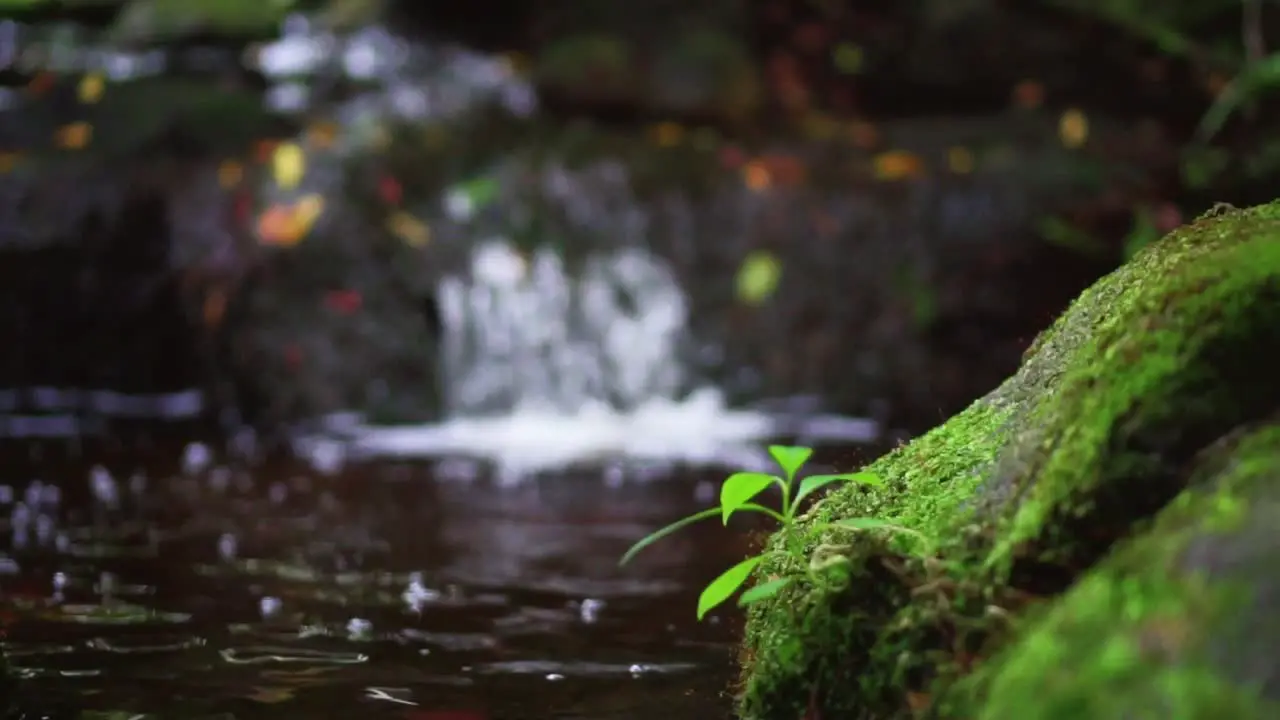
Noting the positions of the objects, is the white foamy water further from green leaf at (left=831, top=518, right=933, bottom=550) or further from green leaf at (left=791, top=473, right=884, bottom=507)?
green leaf at (left=831, top=518, right=933, bottom=550)

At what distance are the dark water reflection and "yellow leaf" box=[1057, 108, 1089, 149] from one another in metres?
5.39

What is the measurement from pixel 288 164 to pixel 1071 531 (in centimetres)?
835

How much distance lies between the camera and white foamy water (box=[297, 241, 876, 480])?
8.02 metres

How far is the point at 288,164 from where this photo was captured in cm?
913

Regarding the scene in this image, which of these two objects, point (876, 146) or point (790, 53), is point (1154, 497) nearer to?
point (876, 146)

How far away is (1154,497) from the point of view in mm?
1564

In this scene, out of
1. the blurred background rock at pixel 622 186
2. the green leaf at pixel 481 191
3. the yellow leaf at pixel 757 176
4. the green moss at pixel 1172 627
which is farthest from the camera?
the yellow leaf at pixel 757 176

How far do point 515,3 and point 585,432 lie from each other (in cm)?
473

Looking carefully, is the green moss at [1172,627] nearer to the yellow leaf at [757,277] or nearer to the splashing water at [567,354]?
the splashing water at [567,354]

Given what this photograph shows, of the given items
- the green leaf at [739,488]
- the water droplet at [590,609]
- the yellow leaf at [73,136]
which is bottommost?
the water droplet at [590,609]

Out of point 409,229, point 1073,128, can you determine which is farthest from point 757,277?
point 1073,128

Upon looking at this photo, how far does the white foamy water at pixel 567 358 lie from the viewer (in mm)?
8023

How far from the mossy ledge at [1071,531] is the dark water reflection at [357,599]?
0.71 metres

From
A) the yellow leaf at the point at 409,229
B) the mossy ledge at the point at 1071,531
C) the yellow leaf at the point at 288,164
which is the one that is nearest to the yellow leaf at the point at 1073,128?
the yellow leaf at the point at 409,229
